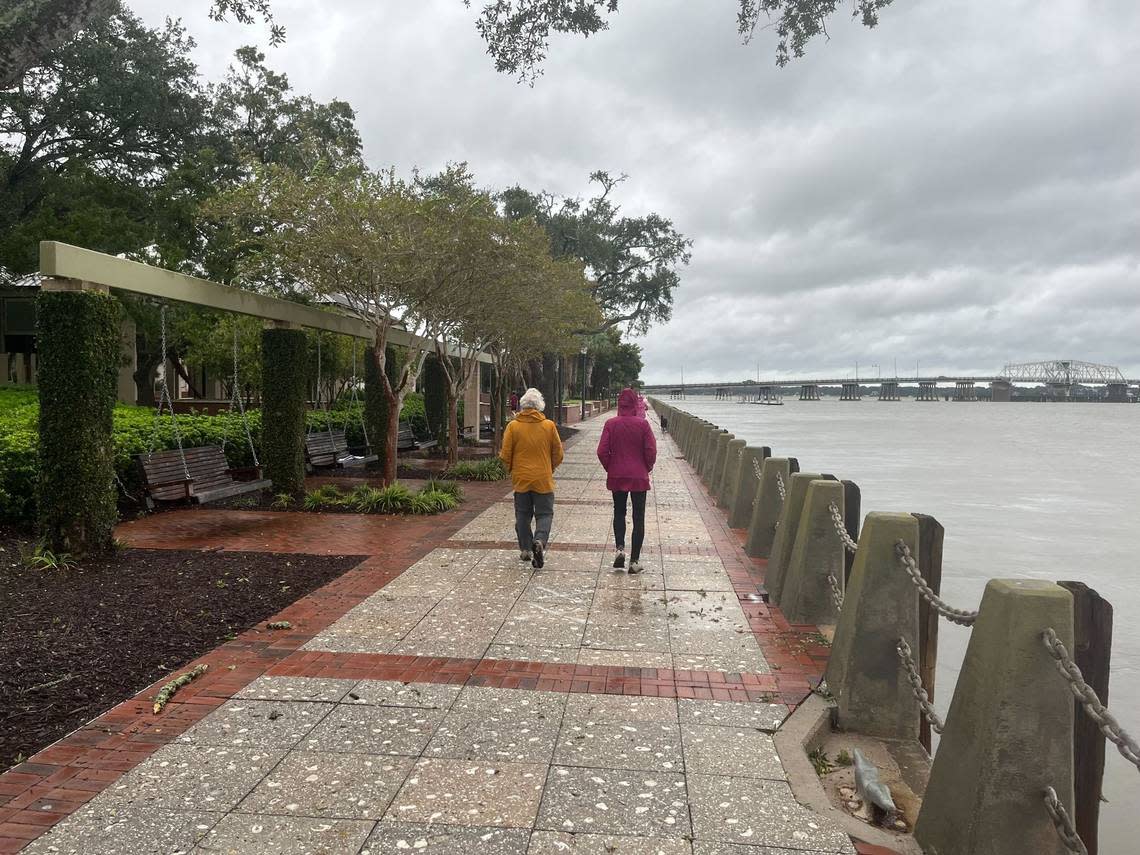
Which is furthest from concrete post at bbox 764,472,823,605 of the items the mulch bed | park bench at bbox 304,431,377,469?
park bench at bbox 304,431,377,469

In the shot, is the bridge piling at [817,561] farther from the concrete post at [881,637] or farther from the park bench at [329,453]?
the park bench at [329,453]

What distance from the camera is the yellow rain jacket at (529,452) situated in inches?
288

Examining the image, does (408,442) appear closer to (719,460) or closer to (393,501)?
(393,501)

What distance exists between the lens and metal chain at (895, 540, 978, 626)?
3025mm

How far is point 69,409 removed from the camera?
726cm

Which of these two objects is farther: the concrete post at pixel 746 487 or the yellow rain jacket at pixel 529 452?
the concrete post at pixel 746 487

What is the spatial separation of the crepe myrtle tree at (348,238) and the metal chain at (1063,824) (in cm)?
923

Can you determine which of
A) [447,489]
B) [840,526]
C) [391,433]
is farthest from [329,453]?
[840,526]

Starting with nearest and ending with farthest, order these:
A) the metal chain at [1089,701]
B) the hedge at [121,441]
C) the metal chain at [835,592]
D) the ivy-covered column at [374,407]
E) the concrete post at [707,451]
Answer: the metal chain at [1089,701] < the metal chain at [835,592] < the hedge at [121,441] < the concrete post at [707,451] < the ivy-covered column at [374,407]

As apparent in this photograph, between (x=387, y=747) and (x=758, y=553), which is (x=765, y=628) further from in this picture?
(x=387, y=747)

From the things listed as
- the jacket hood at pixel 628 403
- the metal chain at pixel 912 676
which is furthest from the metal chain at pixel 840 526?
the jacket hood at pixel 628 403

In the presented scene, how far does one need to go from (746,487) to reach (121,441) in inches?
311

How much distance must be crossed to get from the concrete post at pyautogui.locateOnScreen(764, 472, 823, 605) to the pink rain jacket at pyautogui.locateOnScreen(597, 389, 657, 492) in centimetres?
136

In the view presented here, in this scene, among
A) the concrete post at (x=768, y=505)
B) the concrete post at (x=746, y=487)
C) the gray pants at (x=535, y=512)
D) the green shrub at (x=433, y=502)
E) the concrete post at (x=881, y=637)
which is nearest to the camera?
the concrete post at (x=881, y=637)
